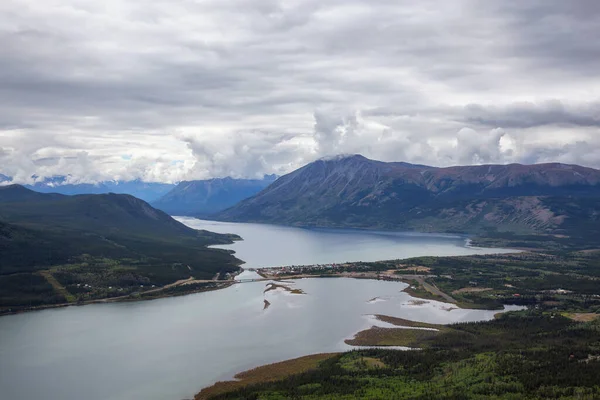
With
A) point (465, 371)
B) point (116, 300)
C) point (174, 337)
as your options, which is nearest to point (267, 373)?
point (174, 337)

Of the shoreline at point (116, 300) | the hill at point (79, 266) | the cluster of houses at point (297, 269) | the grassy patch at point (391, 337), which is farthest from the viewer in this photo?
the cluster of houses at point (297, 269)

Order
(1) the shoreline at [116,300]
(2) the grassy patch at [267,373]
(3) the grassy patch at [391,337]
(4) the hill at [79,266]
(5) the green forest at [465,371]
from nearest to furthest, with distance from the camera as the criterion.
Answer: (5) the green forest at [465,371] → (2) the grassy patch at [267,373] → (3) the grassy patch at [391,337] → (1) the shoreline at [116,300] → (4) the hill at [79,266]

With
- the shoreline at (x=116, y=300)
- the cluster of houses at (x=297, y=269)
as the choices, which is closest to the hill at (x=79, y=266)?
the shoreline at (x=116, y=300)

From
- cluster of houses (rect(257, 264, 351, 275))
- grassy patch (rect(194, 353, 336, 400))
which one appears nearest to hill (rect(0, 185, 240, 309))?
cluster of houses (rect(257, 264, 351, 275))

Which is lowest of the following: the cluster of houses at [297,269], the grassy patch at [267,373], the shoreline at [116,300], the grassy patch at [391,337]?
the grassy patch at [267,373]

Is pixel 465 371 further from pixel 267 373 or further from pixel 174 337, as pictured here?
pixel 174 337

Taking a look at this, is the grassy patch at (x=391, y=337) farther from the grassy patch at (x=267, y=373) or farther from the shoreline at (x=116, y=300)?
the shoreline at (x=116, y=300)

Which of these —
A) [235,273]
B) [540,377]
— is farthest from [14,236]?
[540,377]

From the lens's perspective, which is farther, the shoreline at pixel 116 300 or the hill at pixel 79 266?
the hill at pixel 79 266
